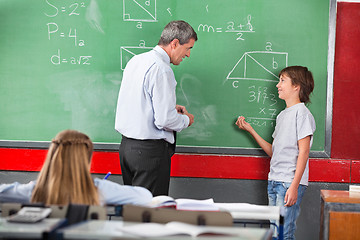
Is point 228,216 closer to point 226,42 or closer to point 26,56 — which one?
point 226,42

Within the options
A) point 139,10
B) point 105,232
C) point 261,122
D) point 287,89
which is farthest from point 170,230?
point 139,10

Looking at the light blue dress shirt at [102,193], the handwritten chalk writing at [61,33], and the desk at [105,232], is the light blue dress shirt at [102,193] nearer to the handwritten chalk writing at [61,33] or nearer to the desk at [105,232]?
the desk at [105,232]

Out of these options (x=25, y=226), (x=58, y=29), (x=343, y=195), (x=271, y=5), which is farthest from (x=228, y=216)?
(x=58, y=29)

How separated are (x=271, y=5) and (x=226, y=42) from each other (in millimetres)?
420

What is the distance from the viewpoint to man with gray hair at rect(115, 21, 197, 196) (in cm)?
298

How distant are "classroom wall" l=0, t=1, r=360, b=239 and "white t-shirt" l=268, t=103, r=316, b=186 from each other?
0.31m

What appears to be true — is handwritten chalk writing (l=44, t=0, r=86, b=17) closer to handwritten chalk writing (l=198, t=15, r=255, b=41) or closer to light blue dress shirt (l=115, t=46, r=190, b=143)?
light blue dress shirt (l=115, t=46, r=190, b=143)

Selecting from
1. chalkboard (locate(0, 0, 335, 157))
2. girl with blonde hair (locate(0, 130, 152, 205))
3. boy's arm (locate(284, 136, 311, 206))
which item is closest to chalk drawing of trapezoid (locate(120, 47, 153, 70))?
chalkboard (locate(0, 0, 335, 157))

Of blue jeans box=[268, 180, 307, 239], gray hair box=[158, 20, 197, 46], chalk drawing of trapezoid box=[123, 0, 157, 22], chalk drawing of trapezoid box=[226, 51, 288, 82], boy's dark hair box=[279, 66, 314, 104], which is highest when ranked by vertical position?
chalk drawing of trapezoid box=[123, 0, 157, 22]

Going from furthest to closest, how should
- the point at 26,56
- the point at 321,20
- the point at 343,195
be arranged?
the point at 26,56 → the point at 321,20 → the point at 343,195

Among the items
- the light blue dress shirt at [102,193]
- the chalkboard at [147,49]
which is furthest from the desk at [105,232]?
the chalkboard at [147,49]

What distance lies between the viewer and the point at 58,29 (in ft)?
12.0

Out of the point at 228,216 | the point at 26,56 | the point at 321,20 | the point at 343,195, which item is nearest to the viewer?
the point at 228,216

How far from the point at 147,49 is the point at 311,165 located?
148 centimetres
